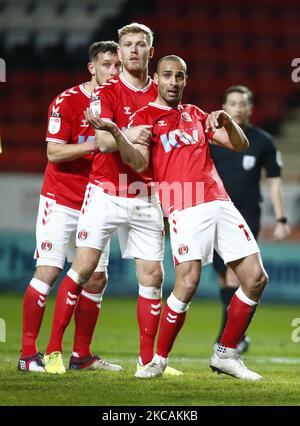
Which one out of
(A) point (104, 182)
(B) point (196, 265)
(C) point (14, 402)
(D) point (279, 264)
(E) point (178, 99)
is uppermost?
(E) point (178, 99)

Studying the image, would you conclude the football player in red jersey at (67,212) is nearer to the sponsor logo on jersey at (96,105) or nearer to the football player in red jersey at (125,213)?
the football player in red jersey at (125,213)

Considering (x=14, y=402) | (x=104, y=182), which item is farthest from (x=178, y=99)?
(x=14, y=402)

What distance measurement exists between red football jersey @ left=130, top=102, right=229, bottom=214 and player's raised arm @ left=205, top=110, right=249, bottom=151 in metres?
0.06

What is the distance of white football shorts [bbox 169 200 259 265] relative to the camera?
6.01m

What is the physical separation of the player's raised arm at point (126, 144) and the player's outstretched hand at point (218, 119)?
15.9 inches

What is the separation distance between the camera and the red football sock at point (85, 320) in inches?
270

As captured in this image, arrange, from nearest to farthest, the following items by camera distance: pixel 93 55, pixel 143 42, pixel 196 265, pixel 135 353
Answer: pixel 196 265 < pixel 143 42 < pixel 93 55 < pixel 135 353

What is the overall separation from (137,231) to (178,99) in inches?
38.3

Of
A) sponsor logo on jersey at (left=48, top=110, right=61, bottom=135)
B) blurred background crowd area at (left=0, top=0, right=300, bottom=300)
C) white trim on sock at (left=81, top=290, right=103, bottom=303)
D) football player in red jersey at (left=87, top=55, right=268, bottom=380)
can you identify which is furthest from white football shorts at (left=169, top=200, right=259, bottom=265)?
blurred background crowd area at (left=0, top=0, right=300, bottom=300)

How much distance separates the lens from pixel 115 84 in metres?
6.49

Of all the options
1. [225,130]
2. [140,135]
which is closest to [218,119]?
[225,130]

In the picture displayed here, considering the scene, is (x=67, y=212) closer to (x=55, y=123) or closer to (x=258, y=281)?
(x=55, y=123)

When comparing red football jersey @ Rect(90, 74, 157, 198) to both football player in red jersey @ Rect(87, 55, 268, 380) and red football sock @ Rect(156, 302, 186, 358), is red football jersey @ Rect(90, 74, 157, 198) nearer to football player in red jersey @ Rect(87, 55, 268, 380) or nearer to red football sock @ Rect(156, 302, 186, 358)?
football player in red jersey @ Rect(87, 55, 268, 380)
